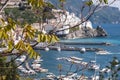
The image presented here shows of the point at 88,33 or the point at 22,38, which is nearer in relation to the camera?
the point at 22,38

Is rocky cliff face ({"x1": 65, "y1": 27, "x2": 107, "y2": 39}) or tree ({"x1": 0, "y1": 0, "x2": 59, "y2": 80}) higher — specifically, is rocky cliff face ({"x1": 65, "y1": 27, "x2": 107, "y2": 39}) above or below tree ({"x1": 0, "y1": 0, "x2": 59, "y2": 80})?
below

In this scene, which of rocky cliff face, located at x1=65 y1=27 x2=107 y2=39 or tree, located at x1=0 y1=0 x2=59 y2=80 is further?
rocky cliff face, located at x1=65 y1=27 x2=107 y2=39

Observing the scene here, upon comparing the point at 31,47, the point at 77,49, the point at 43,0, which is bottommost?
the point at 77,49

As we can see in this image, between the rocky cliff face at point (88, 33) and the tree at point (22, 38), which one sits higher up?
the tree at point (22, 38)

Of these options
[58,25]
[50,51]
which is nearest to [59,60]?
[50,51]

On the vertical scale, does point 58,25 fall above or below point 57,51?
above

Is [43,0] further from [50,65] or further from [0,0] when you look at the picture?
[50,65]

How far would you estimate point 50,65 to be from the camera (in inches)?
1718

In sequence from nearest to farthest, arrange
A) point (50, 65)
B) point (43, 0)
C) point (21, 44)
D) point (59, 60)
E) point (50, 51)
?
point (21, 44) → point (43, 0) → point (50, 65) → point (59, 60) → point (50, 51)

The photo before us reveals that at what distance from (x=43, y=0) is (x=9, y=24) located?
1.11 ft

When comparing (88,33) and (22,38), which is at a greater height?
(22,38)

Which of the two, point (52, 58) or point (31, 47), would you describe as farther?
point (52, 58)

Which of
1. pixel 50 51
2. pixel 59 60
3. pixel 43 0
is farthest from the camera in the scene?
pixel 50 51

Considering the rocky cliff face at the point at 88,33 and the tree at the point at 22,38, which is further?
the rocky cliff face at the point at 88,33
